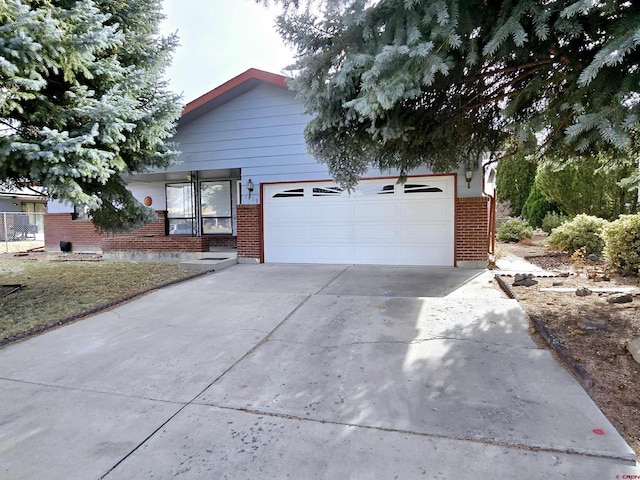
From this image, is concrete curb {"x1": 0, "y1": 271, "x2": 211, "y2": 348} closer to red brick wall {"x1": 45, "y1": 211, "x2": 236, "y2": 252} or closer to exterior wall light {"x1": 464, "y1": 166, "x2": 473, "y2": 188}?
red brick wall {"x1": 45, "y1": 211, "x2": 236, "y2": 252}

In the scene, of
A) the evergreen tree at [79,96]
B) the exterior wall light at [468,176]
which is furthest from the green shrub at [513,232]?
the evergreen tree at [79,96]

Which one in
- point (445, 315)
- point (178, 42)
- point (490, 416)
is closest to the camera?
point (490, 416)

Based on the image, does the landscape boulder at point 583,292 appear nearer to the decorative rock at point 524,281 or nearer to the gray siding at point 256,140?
the decorative rock at point 524,281

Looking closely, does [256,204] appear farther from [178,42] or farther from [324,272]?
[178,42]

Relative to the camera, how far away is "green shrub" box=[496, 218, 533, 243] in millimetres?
14414

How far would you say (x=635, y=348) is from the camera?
11.3 feet

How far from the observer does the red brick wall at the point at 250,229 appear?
32.9 feet

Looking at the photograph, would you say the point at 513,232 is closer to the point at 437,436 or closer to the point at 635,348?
the point at 635,348

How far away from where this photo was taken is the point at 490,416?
2.63 meters

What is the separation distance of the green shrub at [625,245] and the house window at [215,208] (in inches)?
408

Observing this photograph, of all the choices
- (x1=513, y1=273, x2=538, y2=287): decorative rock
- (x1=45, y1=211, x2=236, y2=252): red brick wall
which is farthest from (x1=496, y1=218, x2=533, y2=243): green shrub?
(x1=45, y1=211, x2=236, y2=252): red brick wall

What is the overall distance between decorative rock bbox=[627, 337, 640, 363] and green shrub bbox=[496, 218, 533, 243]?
11.8 m

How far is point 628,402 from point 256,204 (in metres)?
8.66

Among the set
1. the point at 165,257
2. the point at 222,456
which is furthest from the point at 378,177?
the point at 222,456
